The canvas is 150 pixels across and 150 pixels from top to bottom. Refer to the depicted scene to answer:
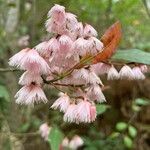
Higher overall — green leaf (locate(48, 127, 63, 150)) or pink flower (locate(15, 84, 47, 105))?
pink flower (locate(15, 84, 47, 105))

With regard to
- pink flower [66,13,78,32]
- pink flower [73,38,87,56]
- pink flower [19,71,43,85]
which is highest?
pink flower [66,13,78,32]

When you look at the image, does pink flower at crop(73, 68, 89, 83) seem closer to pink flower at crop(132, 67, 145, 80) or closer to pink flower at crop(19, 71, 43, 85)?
pink flower at crop(19, 71, 43, 85)

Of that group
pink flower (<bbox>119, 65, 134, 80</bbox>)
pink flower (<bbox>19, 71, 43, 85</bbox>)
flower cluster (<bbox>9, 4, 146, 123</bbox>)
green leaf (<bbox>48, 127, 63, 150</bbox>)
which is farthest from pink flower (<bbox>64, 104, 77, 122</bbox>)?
green leaf (<bbox>48, 127, 63, 150</bbox>)

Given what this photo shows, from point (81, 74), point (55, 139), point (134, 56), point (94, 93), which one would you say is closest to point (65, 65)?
point (81, 74)

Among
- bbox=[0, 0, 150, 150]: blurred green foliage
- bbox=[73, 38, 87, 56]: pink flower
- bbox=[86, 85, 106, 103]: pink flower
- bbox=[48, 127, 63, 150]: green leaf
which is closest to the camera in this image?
bbox=[73, 38, 87, 56]: pink flower

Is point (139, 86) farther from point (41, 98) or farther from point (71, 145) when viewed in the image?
point (41, 98)

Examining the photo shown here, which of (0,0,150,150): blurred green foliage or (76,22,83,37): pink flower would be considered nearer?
(76,22,83,37): pink flower

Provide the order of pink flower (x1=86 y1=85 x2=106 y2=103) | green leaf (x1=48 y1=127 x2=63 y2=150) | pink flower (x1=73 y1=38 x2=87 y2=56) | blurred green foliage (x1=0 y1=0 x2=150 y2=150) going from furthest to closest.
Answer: blurred green foliage (x1=0 y1=0 x2=150 y2=150) < green leaf (x1=48 y1=127 x2=63 y2=150) < pink flower (x1=86 y1=85 x2=106 y2=103) < pink flower (x1=73 y1=38 x2=87 y2=56)

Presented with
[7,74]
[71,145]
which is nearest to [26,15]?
[7,74]

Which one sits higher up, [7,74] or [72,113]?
[72,113]
